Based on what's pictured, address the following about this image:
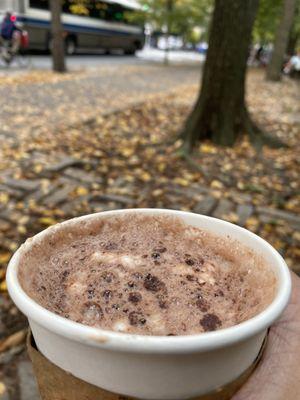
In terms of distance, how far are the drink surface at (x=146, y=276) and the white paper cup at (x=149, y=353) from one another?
3.5 inches

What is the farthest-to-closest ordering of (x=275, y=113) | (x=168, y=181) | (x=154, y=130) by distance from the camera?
1. (x=275, y=113)
2. (x=154, y=130)
3. (x=168, y=181)

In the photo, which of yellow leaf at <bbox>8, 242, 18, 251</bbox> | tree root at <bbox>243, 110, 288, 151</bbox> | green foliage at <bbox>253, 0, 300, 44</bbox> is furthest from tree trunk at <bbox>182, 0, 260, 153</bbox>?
green foliage at <bbox>253, 0, 300, 44</bbox>

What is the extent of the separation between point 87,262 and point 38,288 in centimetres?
16

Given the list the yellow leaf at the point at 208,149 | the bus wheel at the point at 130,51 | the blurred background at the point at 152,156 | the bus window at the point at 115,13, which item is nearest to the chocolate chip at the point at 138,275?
the blurred background at the point at 152,156

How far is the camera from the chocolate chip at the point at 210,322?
2.98 ft

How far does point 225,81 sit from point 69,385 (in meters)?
4.92

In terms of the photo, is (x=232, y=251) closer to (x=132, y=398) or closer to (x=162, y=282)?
(x=162, y=282)

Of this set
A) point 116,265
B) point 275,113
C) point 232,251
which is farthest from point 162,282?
point 275,113

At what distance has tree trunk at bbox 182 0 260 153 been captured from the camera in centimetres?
489

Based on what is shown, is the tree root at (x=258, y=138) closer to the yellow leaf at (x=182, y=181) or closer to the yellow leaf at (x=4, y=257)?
the yellow leaf at (x=182, y=181)

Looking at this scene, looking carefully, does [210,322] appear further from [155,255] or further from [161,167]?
[161,167]

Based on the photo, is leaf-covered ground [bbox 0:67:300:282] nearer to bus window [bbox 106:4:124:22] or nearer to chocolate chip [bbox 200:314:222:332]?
chocolate chip [bbox 200:314:222:332]

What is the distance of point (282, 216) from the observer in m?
3.85

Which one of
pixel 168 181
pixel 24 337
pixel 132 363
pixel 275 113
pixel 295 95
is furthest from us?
pixel 295 95
